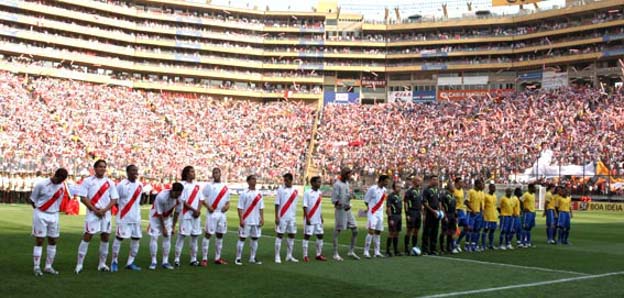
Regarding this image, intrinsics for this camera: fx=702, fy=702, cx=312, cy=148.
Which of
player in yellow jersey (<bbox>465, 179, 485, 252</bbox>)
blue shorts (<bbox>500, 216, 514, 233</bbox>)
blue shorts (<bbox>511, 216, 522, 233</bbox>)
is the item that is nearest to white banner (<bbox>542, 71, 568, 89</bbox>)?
blue shorts (<bbox>511, 216, 522, 233</bbox>)

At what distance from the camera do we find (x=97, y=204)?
43.1 feet

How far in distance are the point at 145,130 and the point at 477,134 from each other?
3330 centimetres

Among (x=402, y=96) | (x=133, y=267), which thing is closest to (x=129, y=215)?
(x=133, y=267)

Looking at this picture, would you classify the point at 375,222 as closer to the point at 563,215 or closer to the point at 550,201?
the point at 563,215

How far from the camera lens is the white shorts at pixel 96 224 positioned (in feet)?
42.5

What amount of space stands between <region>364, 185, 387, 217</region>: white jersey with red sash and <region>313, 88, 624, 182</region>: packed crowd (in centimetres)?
3681

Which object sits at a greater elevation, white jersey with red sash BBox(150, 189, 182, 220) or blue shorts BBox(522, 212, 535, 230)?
white jersey with red sash BBox(150, 189, 182, 220)

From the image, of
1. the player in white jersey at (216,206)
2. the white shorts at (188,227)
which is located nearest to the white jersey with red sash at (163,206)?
the white shorts at (188,227)

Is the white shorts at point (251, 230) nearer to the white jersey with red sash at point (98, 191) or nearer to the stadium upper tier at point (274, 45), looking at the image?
the white jersey with red sash at point (98, 191)

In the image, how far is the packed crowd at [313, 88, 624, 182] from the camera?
58094 millimetres

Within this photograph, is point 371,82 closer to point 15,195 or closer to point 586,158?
point 586,158

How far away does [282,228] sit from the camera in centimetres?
1581

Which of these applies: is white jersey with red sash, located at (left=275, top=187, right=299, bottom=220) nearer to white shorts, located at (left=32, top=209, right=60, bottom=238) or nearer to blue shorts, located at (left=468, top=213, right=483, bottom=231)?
white shorts, located at (left=32, top=209, right=60, bottom=238)

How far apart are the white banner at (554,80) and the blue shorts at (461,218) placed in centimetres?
6773
